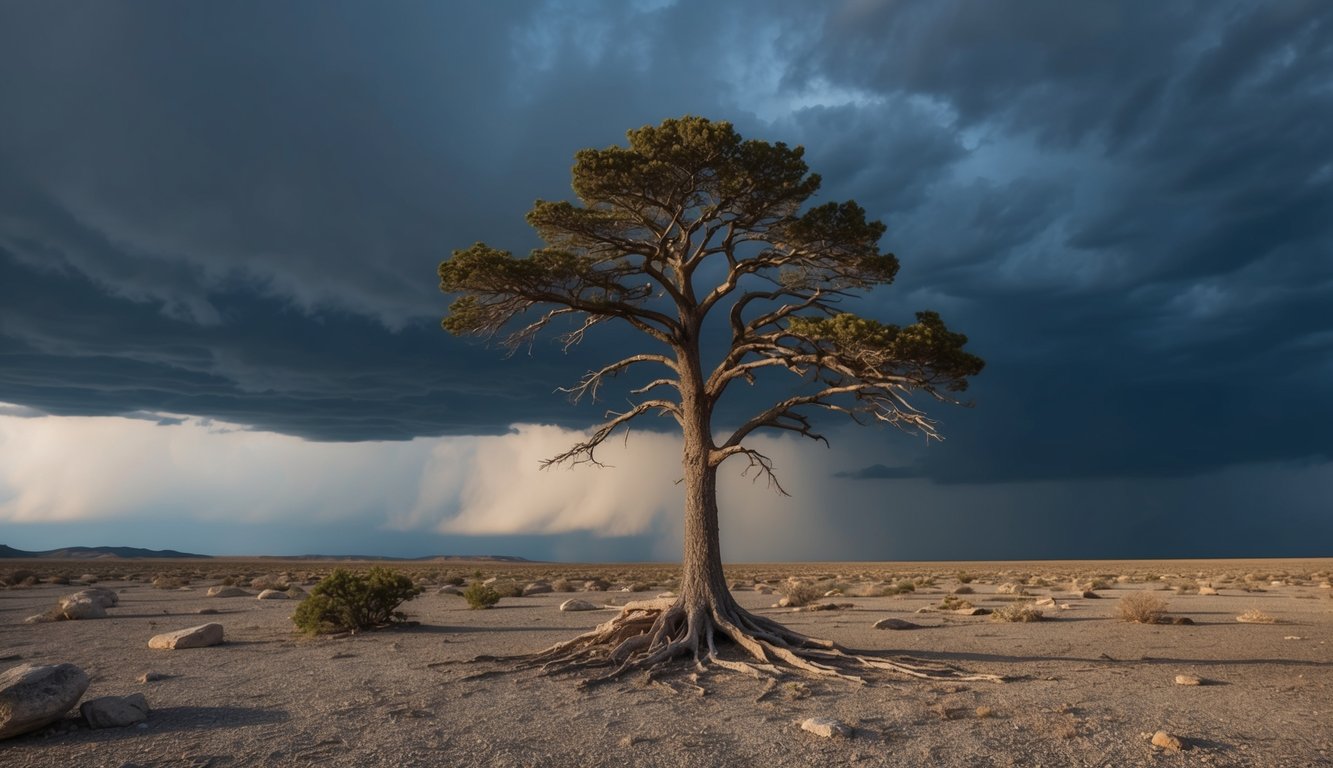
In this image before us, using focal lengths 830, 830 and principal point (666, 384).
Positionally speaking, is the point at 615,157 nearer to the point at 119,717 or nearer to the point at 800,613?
the point at 119,717

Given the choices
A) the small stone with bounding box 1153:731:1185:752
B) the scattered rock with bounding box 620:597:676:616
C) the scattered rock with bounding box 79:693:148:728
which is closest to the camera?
the small stone with bounding box 1153:731:1185:752

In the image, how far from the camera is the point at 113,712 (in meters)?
10.1

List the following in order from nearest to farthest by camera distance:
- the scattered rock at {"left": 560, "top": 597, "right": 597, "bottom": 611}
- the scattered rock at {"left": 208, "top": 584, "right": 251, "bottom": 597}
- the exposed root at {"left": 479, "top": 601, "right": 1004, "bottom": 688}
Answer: the exposed root at {"left": 479, "top": 601, "right": 1004, "bottom": 688}
the scattered rock at {"left": 560, "top": 597, "right": 597, "bottom": 611}
the scattered rock at {"left": 208, "top": 584, "right": 251, "bottom": 597}

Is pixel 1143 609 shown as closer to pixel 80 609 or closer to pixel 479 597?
pixel 479 597

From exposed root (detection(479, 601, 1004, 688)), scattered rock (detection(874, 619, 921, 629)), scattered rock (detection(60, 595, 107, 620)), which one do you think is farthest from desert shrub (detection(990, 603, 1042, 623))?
scattered rock (detection(60, 595, 107, 620))

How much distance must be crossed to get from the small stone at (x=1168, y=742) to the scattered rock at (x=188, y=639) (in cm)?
1814

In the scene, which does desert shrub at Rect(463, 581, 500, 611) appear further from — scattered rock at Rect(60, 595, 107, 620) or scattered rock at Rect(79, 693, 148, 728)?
scattered rock at Rect(79, 693, 148, 728)

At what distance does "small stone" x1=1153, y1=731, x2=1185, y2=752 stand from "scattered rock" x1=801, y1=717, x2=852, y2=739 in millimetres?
3378

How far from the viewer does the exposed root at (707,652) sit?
527 inches

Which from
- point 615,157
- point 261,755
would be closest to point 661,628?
point 261,755

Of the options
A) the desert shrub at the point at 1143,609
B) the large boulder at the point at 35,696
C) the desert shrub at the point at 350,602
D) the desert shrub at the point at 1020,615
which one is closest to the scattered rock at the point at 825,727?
the large boulder at the point at 35,696

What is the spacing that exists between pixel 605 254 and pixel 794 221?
12.6ft

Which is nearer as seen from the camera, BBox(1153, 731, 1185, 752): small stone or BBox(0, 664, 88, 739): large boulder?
BBox(1153, 731, 1185, 752): small stone

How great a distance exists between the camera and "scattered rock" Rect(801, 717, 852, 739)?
9594 mm
